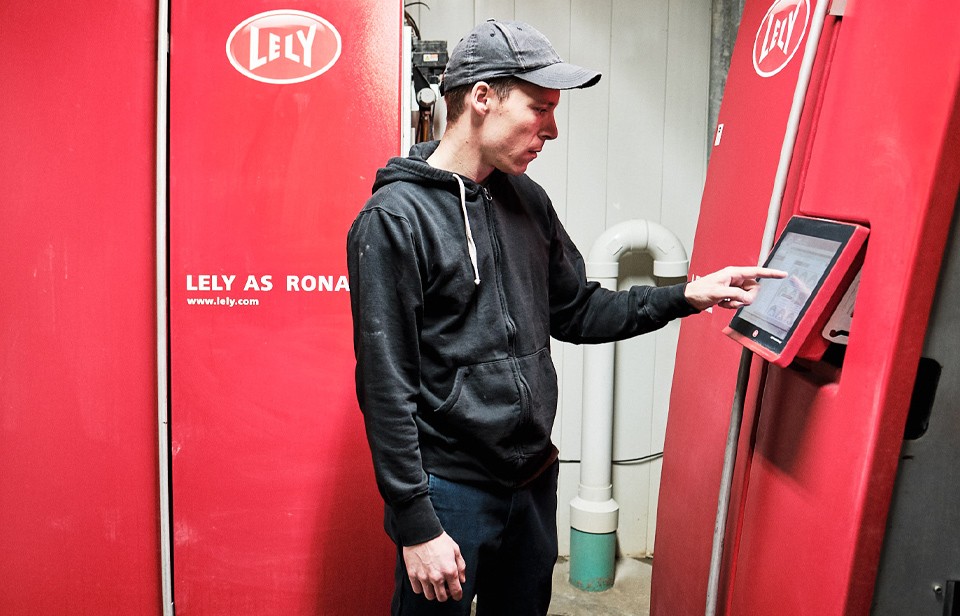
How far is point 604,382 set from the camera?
263cm

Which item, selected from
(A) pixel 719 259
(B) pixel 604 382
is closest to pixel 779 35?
(A) pixel 719 259

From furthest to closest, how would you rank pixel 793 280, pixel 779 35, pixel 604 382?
1. pixel 604 382
2. pixel 779 35
3. pixel 793 280

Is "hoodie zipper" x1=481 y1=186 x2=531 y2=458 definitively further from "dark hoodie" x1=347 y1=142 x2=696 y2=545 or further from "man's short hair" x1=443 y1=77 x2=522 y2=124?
"man's short hair" x1=443 y1=77 x2=522 y2=124

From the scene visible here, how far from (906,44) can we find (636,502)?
2.05 meters

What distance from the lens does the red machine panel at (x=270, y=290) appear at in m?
1.77

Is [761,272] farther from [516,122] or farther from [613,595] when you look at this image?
[613,595]

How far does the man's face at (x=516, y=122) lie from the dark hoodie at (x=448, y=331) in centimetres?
8

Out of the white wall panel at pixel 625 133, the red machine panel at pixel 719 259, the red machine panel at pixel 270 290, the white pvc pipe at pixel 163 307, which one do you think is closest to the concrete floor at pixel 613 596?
the white wall panel at pixel 625 133

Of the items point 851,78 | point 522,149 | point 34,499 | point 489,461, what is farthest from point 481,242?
point 34,499

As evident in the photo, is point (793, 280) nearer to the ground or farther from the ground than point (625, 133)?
nearer to the ground

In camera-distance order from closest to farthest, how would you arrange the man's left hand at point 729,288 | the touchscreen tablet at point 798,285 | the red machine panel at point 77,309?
the touchscreen tablet at point 798,285 → the man's left hand at point 729,288 → the red machine panel at point 77,309

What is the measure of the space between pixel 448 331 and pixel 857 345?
618 millimetres

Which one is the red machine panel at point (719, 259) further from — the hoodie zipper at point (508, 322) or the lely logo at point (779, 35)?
the hoodie zipper at point (508, 322)

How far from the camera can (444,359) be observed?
1.38m
